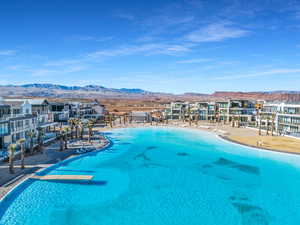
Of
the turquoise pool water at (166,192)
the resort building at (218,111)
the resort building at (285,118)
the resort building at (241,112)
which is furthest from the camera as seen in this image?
the resort building at (218,111)

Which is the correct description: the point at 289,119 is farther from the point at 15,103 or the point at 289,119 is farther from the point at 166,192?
the point at 15,103

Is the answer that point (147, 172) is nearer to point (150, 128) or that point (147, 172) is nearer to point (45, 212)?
point (45, 212)

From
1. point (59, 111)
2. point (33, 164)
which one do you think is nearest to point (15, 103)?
point (33, 164)

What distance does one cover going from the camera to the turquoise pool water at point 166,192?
1925cm

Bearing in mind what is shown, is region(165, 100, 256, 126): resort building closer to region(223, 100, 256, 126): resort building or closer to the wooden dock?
region(223, 100, 256, 126): resort building

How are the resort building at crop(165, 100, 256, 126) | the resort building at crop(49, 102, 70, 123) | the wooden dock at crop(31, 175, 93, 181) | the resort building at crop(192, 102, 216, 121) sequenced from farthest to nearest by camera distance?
the resort building at crop(192, 102, 216, 121)
the resort building at crop(165, 100, 256, 126)
the resort building at crop(49, 102, 70, 123)
the wooden dock at crop(31, 175, 93, 181)

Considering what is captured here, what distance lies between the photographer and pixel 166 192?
23906mm

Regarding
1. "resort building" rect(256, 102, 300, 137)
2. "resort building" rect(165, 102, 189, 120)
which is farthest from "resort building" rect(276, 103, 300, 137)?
"resort building" rect(165, 102, 189, 120)

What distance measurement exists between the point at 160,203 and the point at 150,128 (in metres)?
43.7

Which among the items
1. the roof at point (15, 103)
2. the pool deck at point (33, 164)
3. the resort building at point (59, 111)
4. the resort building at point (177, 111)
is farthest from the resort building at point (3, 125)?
the resort building at point (177, 111)

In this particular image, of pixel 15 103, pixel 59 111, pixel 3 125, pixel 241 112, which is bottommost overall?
pixel 3 125

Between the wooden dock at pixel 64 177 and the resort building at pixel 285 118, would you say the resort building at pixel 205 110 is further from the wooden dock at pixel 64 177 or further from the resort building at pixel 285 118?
the wooden dock at pixel 64 177

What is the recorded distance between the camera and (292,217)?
19.8m

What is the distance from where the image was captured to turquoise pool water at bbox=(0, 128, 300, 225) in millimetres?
19250
